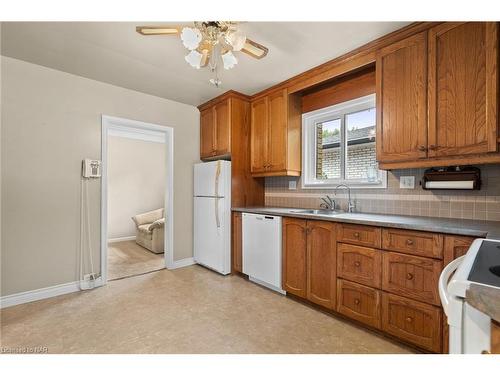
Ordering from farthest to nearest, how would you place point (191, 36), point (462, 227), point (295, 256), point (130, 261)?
point (130, 261) < point (295, 256) < point (191, 36) < point (462, 227)

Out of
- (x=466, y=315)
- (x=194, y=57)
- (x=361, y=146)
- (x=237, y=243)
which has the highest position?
(x=194, y=57)

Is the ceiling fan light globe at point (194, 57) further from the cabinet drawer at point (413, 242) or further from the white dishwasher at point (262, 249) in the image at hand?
the cabinet drawer at point (413, 242)

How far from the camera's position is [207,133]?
363 cm

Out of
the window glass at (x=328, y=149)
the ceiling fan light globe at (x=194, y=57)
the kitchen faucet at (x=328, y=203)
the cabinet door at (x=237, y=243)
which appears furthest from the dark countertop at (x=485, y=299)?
the cabinet door at (x=237, y=243)

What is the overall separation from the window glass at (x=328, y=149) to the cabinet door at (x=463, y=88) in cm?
114

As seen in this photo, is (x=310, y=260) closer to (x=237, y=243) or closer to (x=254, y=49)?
(x=237, y=243)

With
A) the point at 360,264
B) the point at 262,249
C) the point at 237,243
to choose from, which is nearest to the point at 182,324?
the point at 262,249

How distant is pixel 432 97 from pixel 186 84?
2.54 meters

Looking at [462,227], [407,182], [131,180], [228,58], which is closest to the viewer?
[462,227]

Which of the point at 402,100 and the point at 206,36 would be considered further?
the point at 402,100

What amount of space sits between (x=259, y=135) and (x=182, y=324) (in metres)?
2.39

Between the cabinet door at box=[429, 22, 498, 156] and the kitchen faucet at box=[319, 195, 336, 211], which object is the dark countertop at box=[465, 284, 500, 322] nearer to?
the cabinet door at box=[429, 22, 498, 156]

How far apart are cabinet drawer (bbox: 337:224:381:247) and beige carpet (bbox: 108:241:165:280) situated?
269 centimetres

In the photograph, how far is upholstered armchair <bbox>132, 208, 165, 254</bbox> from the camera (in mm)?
4234
